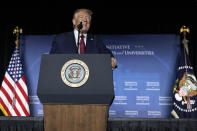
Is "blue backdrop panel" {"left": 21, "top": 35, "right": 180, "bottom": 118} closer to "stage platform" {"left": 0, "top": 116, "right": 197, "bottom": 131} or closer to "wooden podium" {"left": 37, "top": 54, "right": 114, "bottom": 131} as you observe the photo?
"stage platform" {"left": 0, "top": 116, "right": 197, "bottom": 131}

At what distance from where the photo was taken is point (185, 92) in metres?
5.10

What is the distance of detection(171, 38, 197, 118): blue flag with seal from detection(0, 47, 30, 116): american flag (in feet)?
8.34

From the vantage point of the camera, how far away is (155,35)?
546 cm

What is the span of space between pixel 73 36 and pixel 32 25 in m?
2.98

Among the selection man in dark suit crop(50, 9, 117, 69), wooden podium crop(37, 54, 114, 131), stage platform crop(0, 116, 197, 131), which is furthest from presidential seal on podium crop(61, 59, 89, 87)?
man in dark suit crop(50, 9, 117, 69)

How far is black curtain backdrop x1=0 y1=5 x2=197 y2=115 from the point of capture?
5.47m

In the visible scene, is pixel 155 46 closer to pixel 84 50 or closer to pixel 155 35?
pixel 155 35

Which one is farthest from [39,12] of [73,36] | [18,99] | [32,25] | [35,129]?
[35,129]

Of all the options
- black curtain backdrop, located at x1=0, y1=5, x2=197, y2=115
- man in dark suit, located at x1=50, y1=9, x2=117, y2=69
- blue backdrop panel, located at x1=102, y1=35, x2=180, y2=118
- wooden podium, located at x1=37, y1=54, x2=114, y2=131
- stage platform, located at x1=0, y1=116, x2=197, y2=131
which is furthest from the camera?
black curtain backdrop, located at x1=0, y1=5, x2=197, y2=115

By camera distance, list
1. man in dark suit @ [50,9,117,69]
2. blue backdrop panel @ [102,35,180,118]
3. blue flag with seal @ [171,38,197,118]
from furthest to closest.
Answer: blue backdrop panel @ [102,35,180,118], blue flag with seal @ [171,38,197,118], man in dark suit @ [50,9,117,69]

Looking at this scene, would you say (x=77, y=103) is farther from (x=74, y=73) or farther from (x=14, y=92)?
(x=14, y=92)

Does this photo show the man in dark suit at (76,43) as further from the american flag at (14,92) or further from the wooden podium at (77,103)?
the american flag at (14,92)

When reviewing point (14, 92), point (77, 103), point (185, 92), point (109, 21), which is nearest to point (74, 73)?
point (77, 103)

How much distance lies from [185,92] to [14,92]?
295 centimetres
